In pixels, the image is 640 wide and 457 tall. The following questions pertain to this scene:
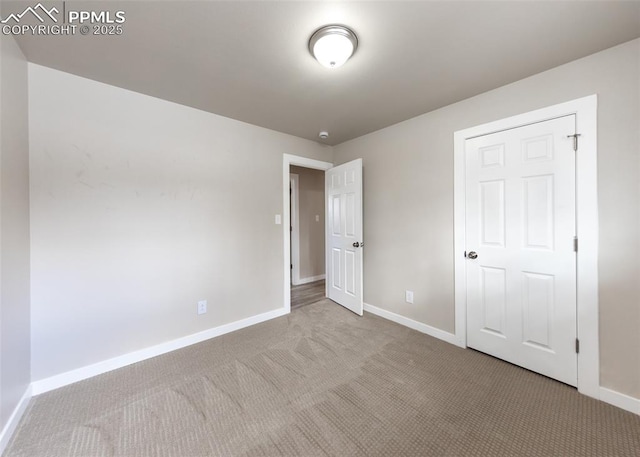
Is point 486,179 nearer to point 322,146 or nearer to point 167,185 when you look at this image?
point 322,146

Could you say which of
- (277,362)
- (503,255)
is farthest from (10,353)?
(503,255)

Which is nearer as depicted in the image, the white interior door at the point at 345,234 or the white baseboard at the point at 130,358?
the white baseboard at the point at 130,358

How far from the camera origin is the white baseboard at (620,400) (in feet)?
5.21

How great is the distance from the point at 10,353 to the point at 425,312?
10.4 feet

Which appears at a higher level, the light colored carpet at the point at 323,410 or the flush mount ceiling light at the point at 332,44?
the flush mount ceiling light at the point at 332,44

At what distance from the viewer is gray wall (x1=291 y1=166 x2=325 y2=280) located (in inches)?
193

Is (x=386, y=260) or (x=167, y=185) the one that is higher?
(x=167, y=185)

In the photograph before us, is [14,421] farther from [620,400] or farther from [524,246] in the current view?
[620,400]

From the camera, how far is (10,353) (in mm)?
1467

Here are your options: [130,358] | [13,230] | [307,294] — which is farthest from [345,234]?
[13,230]
